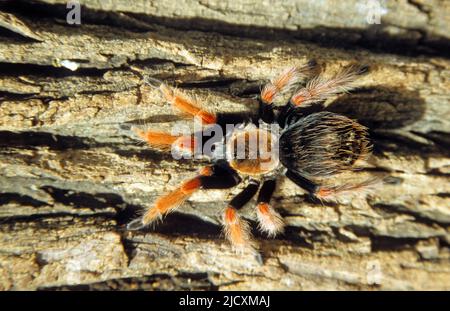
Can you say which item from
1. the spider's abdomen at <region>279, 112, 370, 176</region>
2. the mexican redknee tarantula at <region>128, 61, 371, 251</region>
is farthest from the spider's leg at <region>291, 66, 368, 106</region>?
the spider's abdomen at <region>279, 112, 370, 176</region>

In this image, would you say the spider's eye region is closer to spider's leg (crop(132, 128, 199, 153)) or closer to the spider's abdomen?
the spider's abdomen

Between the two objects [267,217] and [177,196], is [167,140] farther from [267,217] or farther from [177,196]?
[267,217]

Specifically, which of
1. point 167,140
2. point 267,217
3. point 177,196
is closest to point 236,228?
point 267,217

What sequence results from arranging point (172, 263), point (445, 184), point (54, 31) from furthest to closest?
1. point (445, 184)
2. point (172, 263)
3. point (54, 31)

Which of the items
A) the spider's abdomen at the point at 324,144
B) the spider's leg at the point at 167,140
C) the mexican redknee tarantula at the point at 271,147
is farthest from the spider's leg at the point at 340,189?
the spider's leg at the point at 167,140

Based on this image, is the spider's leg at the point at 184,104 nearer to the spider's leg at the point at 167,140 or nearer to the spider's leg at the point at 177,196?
the spider's leg at the point at 167,140

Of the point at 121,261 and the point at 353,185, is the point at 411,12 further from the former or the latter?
the point at 121,261

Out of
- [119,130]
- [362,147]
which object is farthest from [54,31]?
[362,147]
